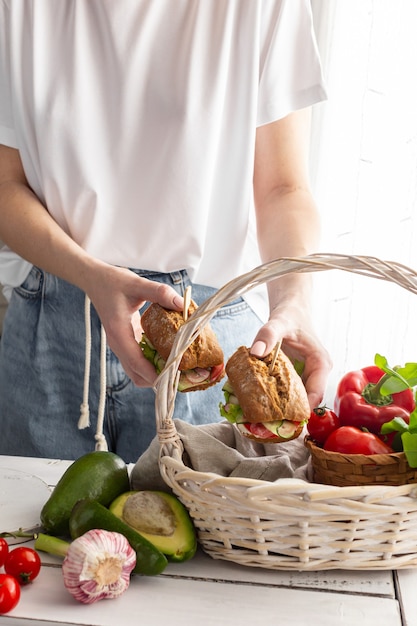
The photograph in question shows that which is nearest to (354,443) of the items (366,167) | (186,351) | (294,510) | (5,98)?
(294,510)

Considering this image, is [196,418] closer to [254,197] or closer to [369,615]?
[254,197]

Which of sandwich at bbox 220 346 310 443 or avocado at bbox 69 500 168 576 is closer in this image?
avocado at bbox 69 500 168 576

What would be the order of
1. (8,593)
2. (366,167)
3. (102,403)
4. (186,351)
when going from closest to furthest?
(8,593) → (186,351) → (102,403) → (366,167)

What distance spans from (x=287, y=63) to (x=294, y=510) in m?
0.89

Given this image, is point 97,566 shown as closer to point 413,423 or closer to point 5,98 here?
point 413,423

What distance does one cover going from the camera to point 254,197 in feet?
4.94

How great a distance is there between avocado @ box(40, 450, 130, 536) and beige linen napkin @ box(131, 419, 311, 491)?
1.4 inches

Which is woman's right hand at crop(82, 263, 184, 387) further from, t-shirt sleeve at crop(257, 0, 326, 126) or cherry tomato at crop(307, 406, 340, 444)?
t-shirt sleeve at crop(257, 0, 326, 126)

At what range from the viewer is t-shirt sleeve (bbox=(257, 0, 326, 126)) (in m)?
1.38

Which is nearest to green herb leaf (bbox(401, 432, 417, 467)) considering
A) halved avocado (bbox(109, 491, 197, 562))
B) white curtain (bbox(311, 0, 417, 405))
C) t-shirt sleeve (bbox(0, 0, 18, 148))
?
halved avocado (bbox(109, 491, 197, 562))

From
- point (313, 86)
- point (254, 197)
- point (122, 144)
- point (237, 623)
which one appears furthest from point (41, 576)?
point (313, 86)

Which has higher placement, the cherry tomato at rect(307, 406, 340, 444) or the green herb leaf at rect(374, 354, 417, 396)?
the green herb leaf at rect(374, 354, 417, 396)

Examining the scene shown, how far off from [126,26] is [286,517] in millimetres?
885

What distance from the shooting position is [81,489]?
98cm
